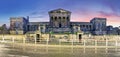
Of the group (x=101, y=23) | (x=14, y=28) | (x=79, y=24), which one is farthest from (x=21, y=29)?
(x=101, y=23)

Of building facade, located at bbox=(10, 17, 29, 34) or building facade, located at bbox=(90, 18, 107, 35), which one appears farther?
building facade, located at bbox=(90, 18, 107, 35)

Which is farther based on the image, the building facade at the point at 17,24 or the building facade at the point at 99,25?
the building facade at the point at 99,25

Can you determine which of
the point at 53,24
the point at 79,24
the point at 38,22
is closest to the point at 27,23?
the point at 38,22

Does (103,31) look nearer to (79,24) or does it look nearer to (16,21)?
(79,24)

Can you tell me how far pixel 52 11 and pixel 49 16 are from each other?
3776 millimetres

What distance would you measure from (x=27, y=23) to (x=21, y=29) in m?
10.1

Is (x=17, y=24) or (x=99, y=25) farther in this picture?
(x=99, y=25)

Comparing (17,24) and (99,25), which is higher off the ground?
(17,24)

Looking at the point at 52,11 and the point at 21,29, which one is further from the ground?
the point at 52,11

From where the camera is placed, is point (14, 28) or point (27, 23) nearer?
point (14, 28)

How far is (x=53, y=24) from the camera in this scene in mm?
131625

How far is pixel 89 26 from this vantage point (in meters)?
136

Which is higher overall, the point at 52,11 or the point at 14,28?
the point at 52,11

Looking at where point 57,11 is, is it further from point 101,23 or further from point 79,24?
point 101,23
